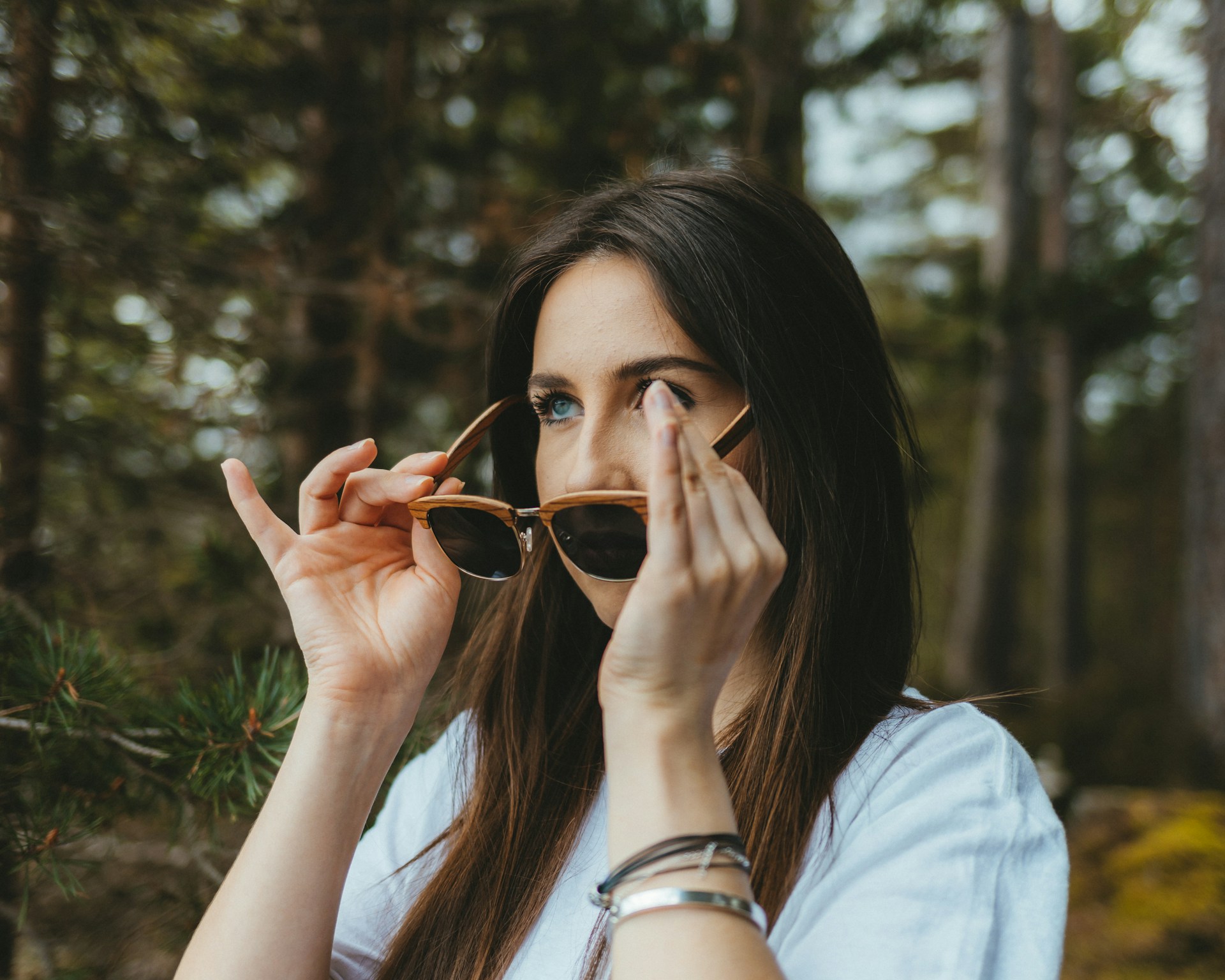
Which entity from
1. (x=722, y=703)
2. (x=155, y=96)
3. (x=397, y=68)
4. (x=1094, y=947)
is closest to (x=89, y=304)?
(x=155, y=96)

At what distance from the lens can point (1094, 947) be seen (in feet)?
12.3

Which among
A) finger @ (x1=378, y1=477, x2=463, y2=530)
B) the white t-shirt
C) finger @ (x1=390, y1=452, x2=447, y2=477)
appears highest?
finger @ (x1=390, y1=452, x2=447, y2=477)

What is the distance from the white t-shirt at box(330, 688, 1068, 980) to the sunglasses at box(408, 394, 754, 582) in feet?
1.71

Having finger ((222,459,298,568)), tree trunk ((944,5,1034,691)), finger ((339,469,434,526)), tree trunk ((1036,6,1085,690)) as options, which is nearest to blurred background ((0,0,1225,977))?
finger ((222,459,298,568))

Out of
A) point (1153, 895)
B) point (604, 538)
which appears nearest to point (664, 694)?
point (604, 538)

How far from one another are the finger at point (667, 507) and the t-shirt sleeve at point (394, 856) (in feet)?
3.36

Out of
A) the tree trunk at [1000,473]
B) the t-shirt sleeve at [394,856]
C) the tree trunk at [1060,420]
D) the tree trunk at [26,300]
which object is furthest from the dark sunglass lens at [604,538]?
the tree trunk at [1060,420]

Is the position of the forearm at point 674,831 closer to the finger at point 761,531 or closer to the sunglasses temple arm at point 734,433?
the finger at point 761,531

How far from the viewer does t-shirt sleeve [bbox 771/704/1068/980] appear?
39.8 inches

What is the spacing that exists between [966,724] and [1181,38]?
27.6 ft

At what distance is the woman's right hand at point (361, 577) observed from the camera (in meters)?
Result: 1.51

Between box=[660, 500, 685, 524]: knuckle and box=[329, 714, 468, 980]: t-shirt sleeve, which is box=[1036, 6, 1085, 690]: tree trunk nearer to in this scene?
box=[329, 714, 468, 980]: t-shirt sleeve

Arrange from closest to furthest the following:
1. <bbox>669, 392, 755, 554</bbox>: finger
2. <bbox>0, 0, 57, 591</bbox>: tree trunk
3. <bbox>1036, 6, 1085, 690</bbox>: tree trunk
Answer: <bbox>669, 392, 755, 554</bbox>: finger < <bbox>0, 0, 57, 591</bbox>: tree trunk < <bbox>1036, 6, 1085, 690</bbox>: tree trunk

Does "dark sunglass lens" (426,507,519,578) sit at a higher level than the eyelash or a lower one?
lower
